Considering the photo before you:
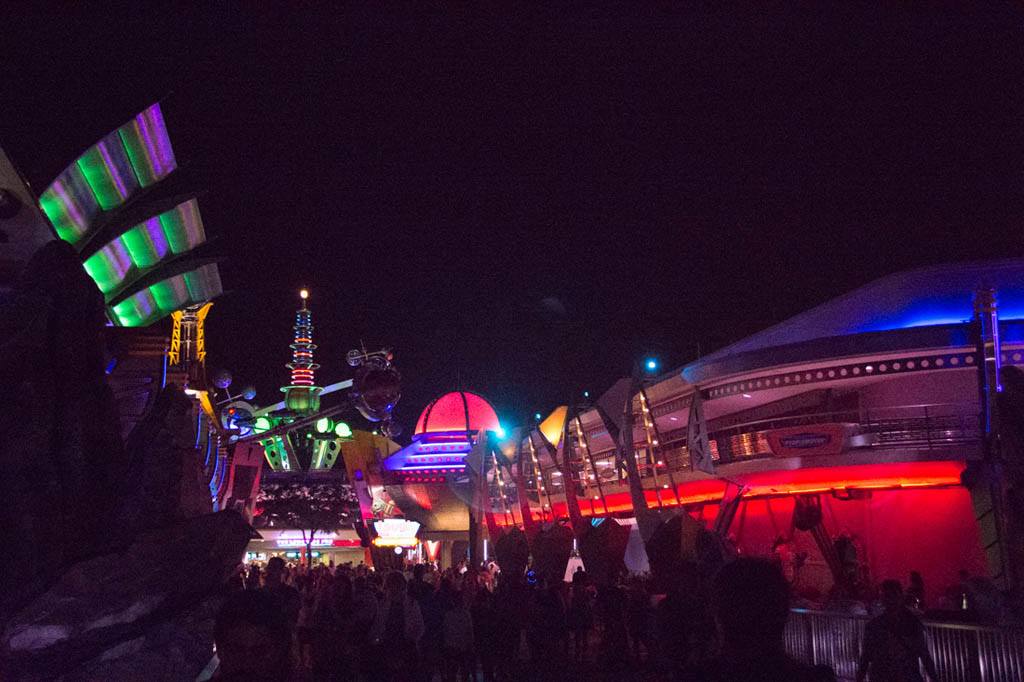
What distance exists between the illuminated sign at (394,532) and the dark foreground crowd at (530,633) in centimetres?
4490

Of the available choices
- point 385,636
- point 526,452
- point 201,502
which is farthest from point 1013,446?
point 526,452

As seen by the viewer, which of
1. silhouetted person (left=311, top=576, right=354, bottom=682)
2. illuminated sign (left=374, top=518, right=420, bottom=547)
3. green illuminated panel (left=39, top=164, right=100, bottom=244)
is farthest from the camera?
illuminated sign (left=374, top=518, right=420, bottom=547)

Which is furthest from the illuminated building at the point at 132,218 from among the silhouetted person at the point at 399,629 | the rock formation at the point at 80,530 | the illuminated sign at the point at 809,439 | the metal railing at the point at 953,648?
the illuminated sign at the point at 809,439

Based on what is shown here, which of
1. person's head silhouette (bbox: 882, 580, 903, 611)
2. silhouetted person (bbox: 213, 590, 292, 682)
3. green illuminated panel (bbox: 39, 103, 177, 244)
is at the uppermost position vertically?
green illuminated panel (bbox: 39, 103, 177, 244)

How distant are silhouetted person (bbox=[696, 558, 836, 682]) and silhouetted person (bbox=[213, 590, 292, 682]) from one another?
1.72 meters

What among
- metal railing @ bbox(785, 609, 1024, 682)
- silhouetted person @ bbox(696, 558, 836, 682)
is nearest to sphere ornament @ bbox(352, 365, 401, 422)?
metal railing @ bbox(785, 609, 1024, 682)

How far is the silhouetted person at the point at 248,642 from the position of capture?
3.50m

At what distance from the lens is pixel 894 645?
26.2ft

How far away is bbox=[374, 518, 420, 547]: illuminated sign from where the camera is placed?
65.6 metres

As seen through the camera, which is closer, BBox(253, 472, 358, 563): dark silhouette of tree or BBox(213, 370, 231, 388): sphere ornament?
BBox(213, 370, 231, 388): sphere ornament

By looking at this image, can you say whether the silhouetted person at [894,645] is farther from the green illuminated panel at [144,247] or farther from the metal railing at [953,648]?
the green illuminated panel at [144,247]

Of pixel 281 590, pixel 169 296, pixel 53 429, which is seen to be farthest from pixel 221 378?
pixel 53 429

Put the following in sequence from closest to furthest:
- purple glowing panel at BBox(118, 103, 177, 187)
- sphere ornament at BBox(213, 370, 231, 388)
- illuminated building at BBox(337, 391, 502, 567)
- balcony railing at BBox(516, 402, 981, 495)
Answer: purple glowing panel at BBox(118, 103, 177, 187)
balcony railing at BBox(516, 402, 981, 495)
sphere ornament at BBox(213, 370, 231, 388)
illuminated building at BBox(337, 391, 502, 567)

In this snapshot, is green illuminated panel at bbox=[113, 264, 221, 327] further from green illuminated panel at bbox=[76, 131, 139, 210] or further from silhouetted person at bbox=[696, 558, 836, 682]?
silhouetted person at bbox=[696, 558, 836, 682]
